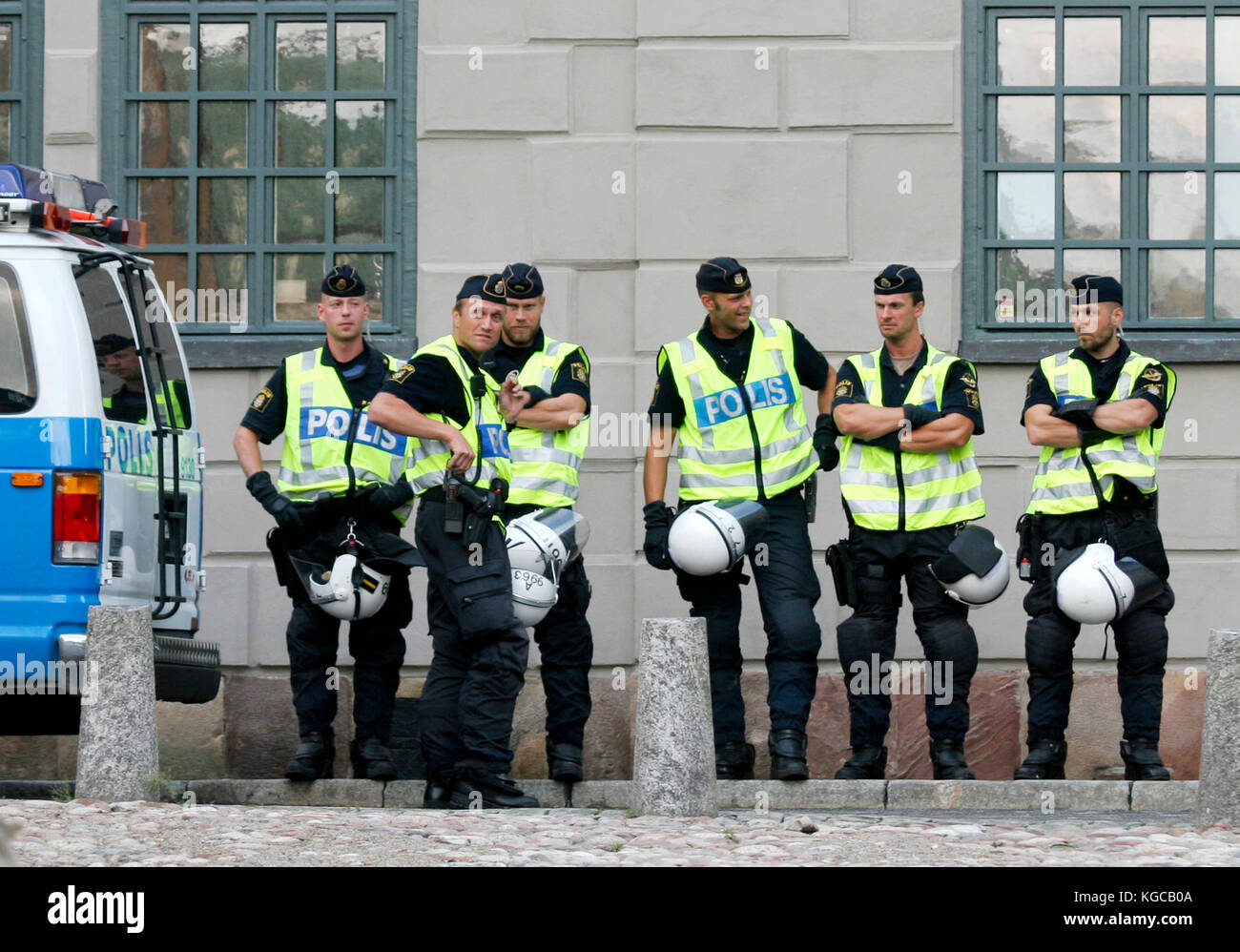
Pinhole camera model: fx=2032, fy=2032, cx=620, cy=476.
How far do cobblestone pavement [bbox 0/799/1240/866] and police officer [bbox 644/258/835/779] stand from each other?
1.19 m

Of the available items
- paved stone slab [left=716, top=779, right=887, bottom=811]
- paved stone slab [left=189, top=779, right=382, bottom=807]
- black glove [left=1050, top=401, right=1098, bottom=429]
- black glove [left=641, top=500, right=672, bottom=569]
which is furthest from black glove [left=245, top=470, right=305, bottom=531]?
black glove [left=1050, top=401, right=1098, bottom=429]

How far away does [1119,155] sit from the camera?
34.0 ft

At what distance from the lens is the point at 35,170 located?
8297 mm

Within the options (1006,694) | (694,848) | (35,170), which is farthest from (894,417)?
(35,170)

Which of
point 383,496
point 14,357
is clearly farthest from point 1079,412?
point 14,357

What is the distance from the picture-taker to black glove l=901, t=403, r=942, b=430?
28.1 ft

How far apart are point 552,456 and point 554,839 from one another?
2.59 meters

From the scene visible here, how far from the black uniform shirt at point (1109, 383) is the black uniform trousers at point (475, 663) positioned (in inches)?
98.7

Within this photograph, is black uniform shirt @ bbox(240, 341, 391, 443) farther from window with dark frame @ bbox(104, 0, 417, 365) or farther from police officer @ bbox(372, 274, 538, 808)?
window with dark frame @ bbox(104, 0, 417, 365)

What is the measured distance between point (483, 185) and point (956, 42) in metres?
2.48

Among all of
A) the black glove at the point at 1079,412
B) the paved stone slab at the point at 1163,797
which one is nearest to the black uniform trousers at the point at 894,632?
the black glove at the point at 1079,412

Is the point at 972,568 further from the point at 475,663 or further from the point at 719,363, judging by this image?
the point at 475,663
